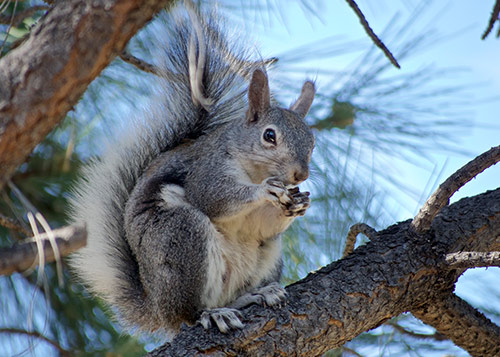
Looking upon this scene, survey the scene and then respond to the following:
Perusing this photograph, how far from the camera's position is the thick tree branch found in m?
1.66

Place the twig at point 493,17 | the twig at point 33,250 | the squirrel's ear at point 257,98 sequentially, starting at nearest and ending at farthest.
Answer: the twig at point 33,250, the twig at point 493,17, the squirrel's ear at point 257,98

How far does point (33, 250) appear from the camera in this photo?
0.84 m

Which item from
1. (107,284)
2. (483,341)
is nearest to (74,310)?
(107,284)

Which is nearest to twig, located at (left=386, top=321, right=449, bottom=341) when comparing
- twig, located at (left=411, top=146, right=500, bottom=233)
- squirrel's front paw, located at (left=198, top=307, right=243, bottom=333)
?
twig, located at (left=411, top=146, right=500, bottom=233)

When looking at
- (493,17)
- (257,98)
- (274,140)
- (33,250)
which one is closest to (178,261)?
(274,140)

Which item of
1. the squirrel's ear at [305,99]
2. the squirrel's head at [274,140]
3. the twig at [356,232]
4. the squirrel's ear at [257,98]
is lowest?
the twig at [356,232]

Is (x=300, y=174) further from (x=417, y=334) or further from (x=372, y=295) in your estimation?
(x=417, y=334)

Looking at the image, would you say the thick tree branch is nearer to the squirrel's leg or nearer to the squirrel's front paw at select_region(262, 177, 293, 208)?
the squirrel's front paw at select_region(262, 177, 293, 208)

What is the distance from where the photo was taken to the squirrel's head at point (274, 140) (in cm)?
189

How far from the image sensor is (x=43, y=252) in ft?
2.71

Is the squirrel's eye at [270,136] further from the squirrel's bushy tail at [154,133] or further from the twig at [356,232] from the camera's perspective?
the twig at [356,232]

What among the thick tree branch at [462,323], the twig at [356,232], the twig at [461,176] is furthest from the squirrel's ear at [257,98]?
the thick tree branch at [462,323]

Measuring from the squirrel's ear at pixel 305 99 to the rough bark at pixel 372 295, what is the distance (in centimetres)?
65

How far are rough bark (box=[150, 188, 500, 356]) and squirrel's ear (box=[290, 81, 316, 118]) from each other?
0.65 meters
